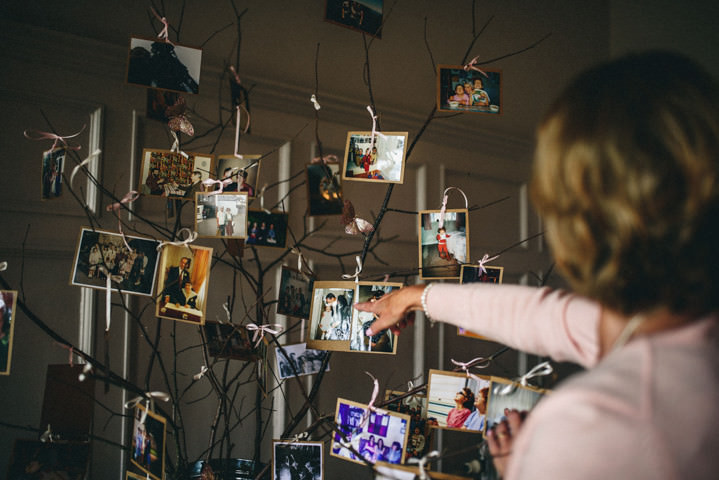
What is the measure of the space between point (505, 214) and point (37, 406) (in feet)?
5.71

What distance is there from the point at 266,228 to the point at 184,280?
0.90 ft

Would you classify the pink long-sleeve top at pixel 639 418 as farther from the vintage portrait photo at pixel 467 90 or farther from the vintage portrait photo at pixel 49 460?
the vintage portrait photo at pixel 49 460

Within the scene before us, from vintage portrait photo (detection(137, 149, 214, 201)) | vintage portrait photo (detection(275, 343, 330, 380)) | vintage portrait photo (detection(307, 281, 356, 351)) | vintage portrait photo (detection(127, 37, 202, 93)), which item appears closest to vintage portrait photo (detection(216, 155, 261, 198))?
vintage portrait photo (detection(137, 149, 214, 201))

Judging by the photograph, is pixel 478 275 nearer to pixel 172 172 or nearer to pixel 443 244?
pixel 443 244

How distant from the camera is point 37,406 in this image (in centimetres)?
113

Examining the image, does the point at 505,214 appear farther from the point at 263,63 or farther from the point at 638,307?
the point at 638,307

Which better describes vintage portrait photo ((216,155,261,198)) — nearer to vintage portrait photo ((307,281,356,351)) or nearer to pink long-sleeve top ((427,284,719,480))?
vintage portrait photo ((307,281,356,351))

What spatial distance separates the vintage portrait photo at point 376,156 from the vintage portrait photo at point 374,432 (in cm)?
47

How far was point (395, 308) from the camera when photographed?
2.92ft

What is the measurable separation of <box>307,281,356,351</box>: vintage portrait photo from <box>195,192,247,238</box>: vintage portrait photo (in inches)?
7.9

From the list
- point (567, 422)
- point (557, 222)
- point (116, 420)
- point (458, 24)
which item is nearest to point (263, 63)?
point (458, 24)

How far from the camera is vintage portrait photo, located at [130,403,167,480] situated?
0.88 meters

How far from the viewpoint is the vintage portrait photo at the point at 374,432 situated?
37.3 inches

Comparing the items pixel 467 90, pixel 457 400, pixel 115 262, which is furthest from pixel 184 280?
pixel 467 90
